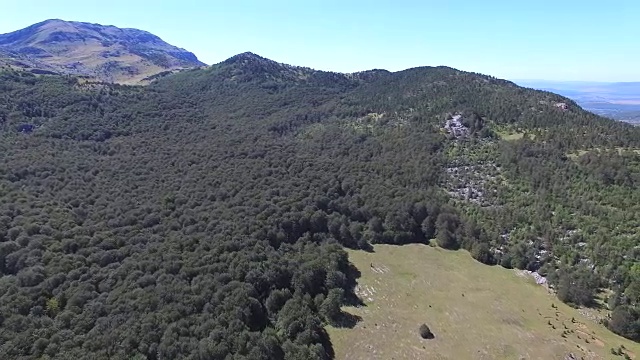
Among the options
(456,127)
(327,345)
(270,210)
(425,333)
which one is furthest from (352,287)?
(456,127)

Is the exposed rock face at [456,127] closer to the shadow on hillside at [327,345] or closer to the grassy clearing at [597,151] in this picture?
the grassy clearing at [597,151]

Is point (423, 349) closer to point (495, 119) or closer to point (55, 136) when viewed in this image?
point (495, 119)

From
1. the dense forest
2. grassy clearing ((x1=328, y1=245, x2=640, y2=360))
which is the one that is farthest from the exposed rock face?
grassy clearing ((x1=328, y1=245, x2=640, y2=360))

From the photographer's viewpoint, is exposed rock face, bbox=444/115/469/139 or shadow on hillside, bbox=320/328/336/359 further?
exposed rock face, bbox=444/115/469/139

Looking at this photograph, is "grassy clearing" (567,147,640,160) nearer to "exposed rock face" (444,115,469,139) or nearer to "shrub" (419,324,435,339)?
"exposed rock face" (444,115,469,139)

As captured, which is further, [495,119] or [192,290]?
[495,119]

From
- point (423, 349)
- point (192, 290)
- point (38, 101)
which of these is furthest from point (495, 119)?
point (38, 101)

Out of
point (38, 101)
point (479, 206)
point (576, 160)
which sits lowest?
point (479, 206)
